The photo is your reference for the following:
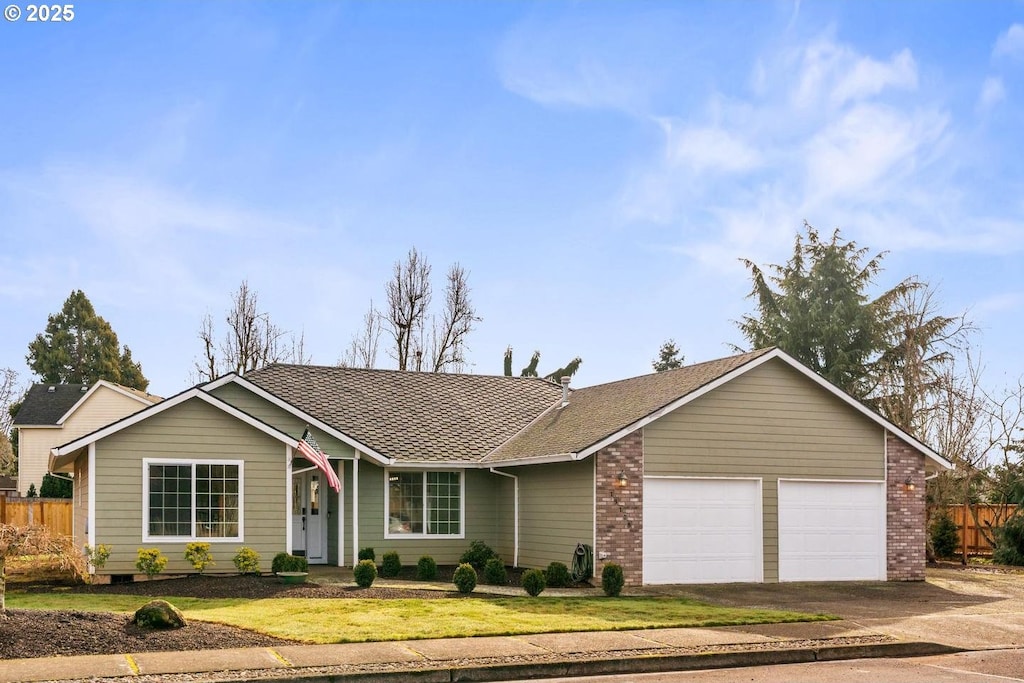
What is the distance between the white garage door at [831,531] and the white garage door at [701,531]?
26.4 inches

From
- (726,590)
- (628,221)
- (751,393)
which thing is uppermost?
(628,221)

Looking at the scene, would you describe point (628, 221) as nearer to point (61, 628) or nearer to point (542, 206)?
point (542, 206)

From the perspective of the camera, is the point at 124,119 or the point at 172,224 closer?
the point at 124,119

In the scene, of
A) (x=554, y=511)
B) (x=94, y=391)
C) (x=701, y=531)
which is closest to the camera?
(x=701, y=531)

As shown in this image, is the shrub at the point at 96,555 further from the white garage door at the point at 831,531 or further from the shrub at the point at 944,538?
the shrub at the point at 944,538

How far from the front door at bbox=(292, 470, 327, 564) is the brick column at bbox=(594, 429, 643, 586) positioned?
24.1ft

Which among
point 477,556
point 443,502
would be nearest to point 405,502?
point 443,502

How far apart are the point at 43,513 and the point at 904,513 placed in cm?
2302

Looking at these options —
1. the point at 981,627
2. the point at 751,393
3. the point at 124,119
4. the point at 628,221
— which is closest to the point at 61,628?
the point at 124,119

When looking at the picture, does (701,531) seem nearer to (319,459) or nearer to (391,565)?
(391,565)

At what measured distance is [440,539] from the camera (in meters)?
25.2

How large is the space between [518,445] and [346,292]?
2312cm

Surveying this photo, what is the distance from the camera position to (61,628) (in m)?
13.1

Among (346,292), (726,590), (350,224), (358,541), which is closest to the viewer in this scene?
(726,590)
